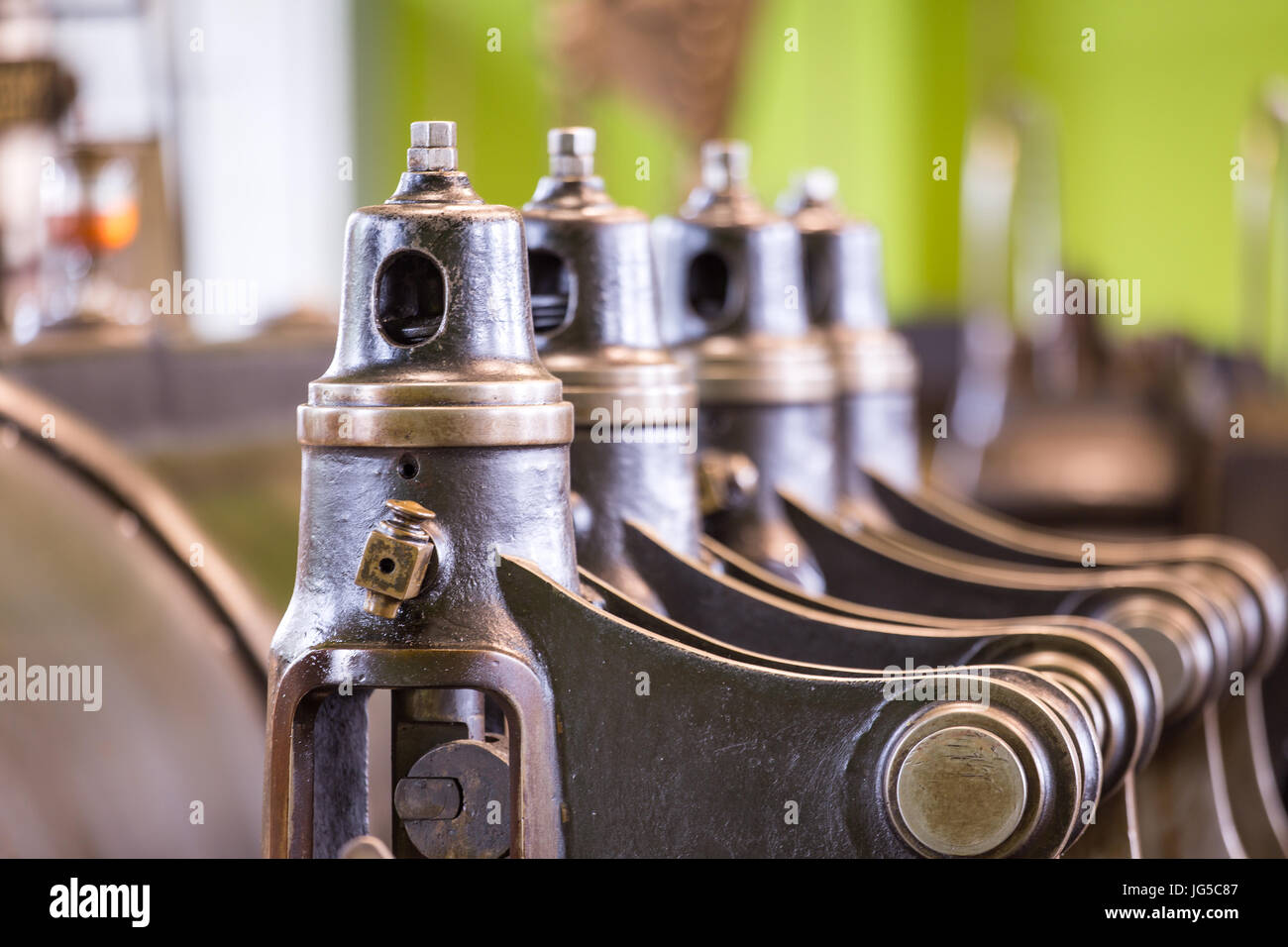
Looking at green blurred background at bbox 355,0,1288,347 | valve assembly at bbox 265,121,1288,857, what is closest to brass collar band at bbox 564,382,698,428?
valve assembly at bbox 265,121,1288,857

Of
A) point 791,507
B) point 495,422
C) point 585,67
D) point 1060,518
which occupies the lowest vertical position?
point 1060,518

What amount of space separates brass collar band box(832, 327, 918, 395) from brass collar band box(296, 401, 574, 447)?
779 millimetres

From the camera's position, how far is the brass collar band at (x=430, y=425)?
0.94 meters

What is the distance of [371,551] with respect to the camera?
0.92 meters

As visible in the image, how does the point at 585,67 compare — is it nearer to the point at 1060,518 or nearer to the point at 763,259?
the point at 1060,518

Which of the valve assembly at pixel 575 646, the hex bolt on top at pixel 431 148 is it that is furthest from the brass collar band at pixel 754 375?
the hex bolt on top at pixel 431 148

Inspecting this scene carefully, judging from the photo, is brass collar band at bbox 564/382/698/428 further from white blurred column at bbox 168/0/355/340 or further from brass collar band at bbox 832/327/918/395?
white blurred column at bbox 168/0/355/340

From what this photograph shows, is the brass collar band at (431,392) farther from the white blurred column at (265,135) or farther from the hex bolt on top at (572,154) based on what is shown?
the white blurred column at (265,135)

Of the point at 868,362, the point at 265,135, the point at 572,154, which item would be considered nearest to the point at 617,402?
the point at 572,154

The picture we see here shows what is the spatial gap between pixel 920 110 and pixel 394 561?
11693mm

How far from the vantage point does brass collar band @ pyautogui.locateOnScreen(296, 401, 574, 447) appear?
936 millimetres

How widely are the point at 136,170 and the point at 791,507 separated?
55.7 inches
